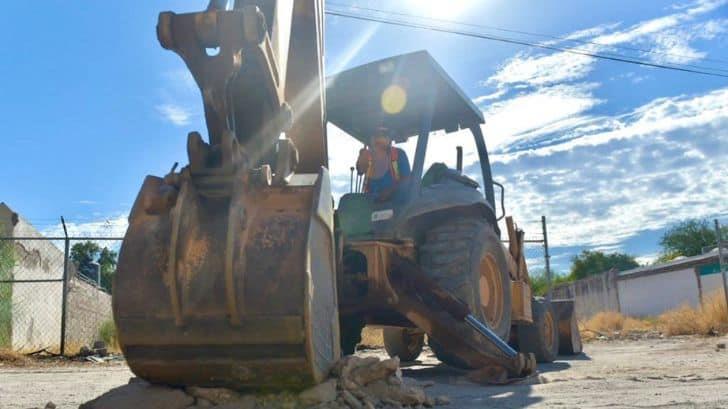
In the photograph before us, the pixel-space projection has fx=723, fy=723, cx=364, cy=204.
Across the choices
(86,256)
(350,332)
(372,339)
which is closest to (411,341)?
(350,332)

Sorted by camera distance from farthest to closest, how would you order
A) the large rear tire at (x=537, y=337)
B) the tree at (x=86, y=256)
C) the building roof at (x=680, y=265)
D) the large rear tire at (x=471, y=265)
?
the building roof at (x=680, y=265) → the tree at (x=86, y=256) → the large rear tire at (x=537, y=337) → the large rear tire at (x=471, y=265)

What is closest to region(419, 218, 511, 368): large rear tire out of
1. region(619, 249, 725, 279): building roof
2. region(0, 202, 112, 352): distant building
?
region(0, 202, 112, 352): distant building

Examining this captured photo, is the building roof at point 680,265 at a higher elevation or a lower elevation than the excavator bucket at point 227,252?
higher

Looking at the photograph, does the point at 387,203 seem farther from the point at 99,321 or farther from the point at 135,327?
the point at 99,321

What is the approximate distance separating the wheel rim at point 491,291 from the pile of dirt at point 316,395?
8.40ft

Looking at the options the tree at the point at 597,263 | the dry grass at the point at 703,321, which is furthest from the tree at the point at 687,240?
the dry grass at the point at 703,321

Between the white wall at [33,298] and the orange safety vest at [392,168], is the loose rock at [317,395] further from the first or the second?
the white wall at [33,298]

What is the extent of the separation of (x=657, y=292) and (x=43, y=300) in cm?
2500

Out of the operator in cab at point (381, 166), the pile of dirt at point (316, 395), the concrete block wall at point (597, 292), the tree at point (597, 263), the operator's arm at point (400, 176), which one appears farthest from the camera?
the tree at point (597, 263)

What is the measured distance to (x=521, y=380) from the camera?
18.7 ft

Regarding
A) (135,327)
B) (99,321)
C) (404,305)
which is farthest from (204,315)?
(99,321)

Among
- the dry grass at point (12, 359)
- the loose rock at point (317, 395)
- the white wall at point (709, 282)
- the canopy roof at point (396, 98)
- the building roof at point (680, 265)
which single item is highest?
the canopy roof at point (396, 98)

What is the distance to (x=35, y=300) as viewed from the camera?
1566cm

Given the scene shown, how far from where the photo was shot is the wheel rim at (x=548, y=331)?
9695 millimetres
